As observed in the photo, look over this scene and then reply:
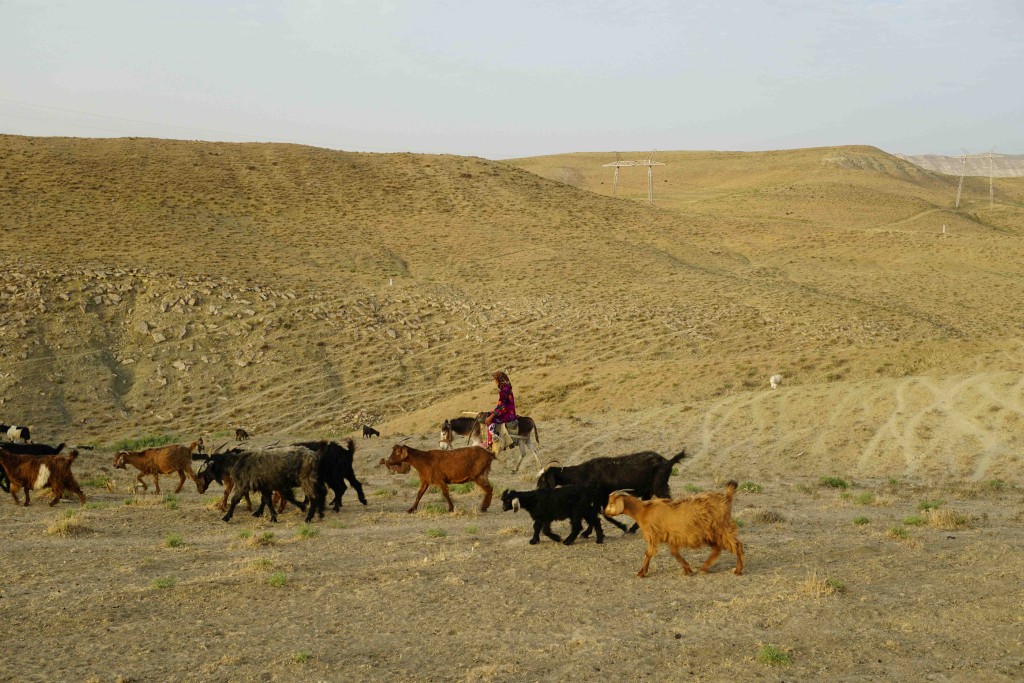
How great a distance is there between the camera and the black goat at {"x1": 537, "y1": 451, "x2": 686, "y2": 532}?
483 inches

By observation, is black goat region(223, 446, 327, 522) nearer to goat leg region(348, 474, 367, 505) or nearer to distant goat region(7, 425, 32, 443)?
goat leg region(348, 474, 367, 505)

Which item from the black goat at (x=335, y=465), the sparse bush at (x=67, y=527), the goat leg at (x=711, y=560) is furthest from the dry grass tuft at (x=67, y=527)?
the goat leg at (x=711, y=560)

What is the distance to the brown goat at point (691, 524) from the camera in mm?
9758

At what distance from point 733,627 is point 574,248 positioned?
45.8 metres

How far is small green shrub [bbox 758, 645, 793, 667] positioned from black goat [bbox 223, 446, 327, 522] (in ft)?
25.9

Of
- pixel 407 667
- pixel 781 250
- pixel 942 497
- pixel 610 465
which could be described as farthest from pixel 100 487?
pixel 781 250

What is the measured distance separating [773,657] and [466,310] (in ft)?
111

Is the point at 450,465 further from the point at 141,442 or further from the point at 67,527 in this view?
the point at 141,442

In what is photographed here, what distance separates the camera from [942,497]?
15.7 m

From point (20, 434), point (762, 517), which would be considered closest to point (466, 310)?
point (20, 434)

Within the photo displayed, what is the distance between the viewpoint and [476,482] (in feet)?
46.9

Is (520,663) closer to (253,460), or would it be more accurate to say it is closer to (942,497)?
(253,460)

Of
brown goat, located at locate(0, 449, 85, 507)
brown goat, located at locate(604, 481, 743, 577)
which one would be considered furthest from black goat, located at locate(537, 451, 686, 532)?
brown goat, located at locate(0, 449, 85, 507)

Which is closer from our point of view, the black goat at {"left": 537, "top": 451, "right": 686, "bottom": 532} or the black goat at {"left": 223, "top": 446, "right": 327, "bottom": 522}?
A: the black goat at {"left": 537, "top": 451, "right": 686, "bottom": 532}
